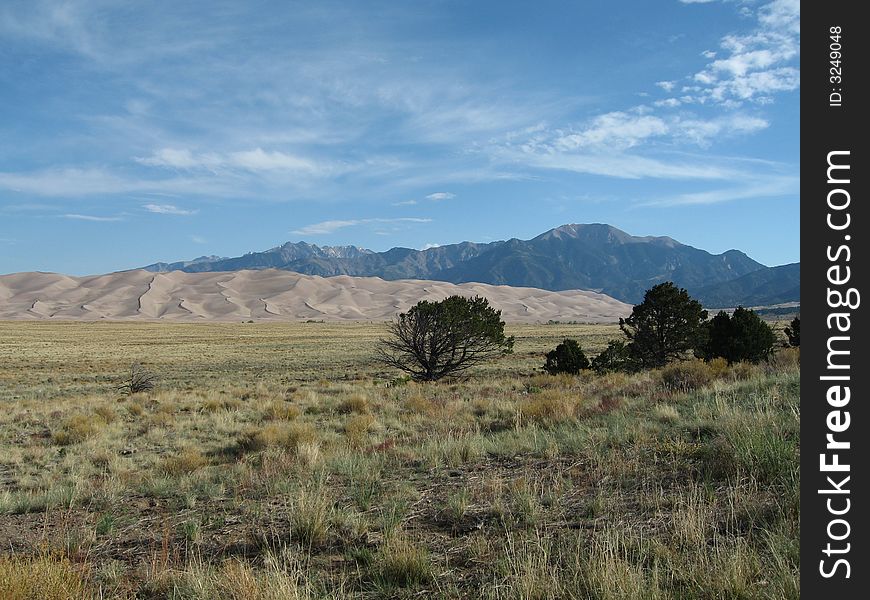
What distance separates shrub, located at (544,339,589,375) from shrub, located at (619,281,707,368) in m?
2.20

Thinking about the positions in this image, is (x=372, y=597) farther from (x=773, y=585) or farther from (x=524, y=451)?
(x=524, y=451)

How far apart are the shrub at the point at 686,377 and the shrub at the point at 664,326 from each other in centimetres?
584

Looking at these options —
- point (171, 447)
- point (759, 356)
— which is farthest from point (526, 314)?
point (171, 447)

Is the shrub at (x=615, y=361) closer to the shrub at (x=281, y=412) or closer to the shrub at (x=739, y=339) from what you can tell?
the shrub at (x=739, y=339)

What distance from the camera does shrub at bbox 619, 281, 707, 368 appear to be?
72.9 ft

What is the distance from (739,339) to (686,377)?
8952 millimetres

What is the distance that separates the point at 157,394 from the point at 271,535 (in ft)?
61.4

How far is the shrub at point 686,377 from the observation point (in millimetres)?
13173

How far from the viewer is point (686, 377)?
47.3 feet

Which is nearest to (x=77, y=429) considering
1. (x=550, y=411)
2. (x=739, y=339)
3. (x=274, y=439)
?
(x=274, y=439)

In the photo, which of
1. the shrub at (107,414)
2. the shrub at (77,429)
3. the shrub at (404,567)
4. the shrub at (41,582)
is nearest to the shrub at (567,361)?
the shrub at (107,414)

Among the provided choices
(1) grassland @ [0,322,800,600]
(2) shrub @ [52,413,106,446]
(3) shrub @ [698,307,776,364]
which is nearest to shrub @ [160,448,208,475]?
(1) grassland @ [0,322,800,600]

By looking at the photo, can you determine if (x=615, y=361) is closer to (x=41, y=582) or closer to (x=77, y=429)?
(x=77, y=429)
